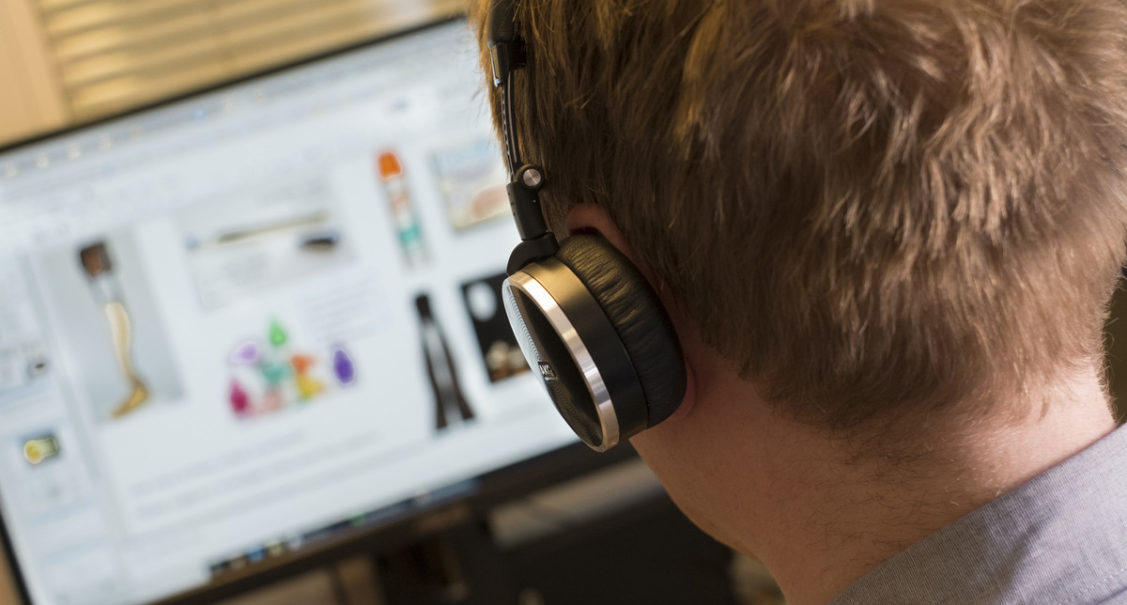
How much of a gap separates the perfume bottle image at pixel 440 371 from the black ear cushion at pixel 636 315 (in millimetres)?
498

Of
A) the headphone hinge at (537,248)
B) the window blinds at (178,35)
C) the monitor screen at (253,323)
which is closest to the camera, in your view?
the headphone hinge at (537,248)

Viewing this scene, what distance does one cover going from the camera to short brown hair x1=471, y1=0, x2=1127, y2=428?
413 mm

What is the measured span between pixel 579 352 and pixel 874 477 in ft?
0.51

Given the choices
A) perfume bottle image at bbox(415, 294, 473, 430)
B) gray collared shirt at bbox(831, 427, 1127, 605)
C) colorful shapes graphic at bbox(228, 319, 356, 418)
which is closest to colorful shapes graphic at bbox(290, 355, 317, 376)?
colorful shapes graphic at bbox(228, 319, 356, 418)

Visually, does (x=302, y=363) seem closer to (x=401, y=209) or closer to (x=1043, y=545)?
(x=401, y=209)

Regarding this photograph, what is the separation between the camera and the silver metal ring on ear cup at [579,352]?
482 mm

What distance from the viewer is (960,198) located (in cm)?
43

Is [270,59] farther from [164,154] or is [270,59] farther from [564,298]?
[564,298]

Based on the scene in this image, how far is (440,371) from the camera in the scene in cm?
98

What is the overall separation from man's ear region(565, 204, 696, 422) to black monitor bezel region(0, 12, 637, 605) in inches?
18.3

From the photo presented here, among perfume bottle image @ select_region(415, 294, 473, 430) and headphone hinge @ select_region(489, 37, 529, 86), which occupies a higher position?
headphone hinge @ select_region(489, 37, 529, 86)

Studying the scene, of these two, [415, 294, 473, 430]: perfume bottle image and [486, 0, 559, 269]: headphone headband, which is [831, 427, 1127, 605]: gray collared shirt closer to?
[486, 0, 559, 269]: headphone headband

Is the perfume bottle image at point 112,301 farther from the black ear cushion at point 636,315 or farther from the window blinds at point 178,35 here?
the black ear cushion at point 636,315

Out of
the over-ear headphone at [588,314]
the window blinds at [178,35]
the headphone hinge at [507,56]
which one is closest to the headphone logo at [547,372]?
the over-ear headphone at [588,314]
